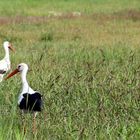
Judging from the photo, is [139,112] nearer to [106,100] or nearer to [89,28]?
[106,100]

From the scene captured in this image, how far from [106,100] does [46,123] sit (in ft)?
3.52

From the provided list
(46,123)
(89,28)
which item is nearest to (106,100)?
(46,123)

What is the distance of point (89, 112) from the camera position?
7.36 meters

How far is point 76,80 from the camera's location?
8.84 metres

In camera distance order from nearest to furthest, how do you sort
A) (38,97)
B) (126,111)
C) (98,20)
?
(38,97), (126,111), (98,20)

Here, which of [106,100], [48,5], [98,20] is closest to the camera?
[106,100]

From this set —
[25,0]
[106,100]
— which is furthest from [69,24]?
[106,100]

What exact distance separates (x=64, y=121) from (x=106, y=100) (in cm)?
117

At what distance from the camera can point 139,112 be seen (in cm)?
726

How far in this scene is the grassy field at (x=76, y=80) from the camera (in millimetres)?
6516

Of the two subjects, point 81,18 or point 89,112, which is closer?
point 89,112

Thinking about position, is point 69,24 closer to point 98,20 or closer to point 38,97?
point 98,20

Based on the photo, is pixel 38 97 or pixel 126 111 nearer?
pixel 38 97

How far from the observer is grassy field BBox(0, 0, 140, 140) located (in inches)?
257
